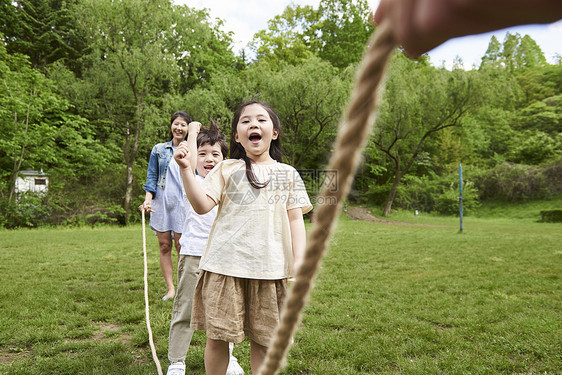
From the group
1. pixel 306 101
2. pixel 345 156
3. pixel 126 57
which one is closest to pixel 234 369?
pixel 345 156

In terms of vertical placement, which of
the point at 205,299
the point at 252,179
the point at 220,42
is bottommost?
the point at 205,299

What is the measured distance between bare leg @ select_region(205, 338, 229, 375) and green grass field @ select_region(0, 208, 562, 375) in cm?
85

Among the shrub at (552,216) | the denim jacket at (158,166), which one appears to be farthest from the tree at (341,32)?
the denim jacket at (158,166)

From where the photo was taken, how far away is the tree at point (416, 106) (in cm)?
1819

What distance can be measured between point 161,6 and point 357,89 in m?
18.9

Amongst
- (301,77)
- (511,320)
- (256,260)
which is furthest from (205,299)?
(301,77)

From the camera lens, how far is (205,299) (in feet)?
6.00

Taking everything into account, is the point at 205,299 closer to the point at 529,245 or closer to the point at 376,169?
the point at 529,245

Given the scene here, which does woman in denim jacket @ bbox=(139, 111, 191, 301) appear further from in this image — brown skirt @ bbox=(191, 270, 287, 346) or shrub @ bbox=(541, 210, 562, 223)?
shrub @ bbox=(541, 210, 562, 223)

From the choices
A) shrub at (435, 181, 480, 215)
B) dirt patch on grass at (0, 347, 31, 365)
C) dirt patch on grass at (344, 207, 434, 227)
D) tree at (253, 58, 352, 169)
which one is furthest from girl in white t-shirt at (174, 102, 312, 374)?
shrub at (435, 181, 480, 215)

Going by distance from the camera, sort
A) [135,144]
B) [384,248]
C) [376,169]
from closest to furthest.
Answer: [384,248] < [135,144] < [376,169]

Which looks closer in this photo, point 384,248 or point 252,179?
point 252,179

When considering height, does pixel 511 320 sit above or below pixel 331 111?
below

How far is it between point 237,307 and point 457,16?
168 centimetres
